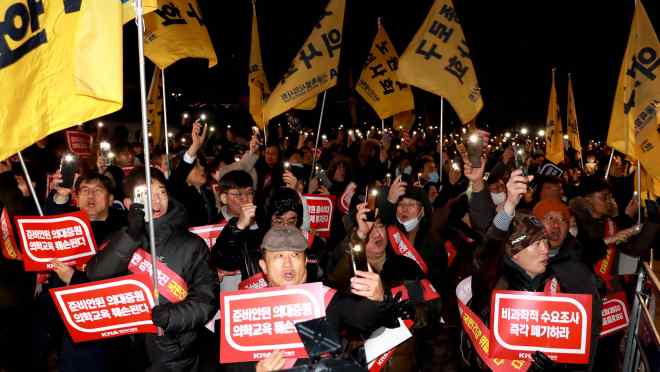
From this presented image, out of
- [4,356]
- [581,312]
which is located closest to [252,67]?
[4,356]

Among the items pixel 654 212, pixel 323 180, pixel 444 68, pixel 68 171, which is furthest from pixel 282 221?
pixel 323 180

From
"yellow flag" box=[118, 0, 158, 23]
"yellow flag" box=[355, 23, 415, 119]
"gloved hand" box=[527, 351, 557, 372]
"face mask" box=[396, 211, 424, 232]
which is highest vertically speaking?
"yellow flag" box=[118, 0, 158, 23]

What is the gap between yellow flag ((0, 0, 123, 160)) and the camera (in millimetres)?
2986

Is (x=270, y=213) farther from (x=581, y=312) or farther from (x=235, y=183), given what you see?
(x=581, y=312)

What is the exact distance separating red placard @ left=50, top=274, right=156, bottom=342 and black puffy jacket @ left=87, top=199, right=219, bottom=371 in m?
0.10

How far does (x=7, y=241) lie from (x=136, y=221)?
2345 mm

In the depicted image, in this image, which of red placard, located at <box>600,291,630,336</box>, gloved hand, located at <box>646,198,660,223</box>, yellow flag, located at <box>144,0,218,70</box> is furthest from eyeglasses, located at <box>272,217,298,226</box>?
yellow flag, located at <box>144,0,218,70</box>

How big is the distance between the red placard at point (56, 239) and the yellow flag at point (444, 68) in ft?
13.9

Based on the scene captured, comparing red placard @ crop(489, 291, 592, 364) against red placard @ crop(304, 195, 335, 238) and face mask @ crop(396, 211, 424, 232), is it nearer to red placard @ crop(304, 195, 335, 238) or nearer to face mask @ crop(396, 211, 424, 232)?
face mask @ crop(396, 211, 424, 232)

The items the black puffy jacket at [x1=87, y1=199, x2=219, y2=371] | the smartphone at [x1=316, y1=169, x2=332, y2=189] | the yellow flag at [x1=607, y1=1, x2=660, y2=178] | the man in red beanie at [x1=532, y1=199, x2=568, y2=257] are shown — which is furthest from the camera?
the smartphone at [x1=316, y1=169, x2=332, y2=189]

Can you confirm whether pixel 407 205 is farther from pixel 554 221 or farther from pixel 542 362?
pixel 542 362

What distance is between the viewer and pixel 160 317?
10.6 feet

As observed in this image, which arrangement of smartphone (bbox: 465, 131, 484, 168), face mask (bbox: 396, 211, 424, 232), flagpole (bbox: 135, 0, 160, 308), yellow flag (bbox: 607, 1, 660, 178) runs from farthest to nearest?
yellow flag (bbox: 607, 1, 660, 178)
face mask (bbox: 396, 211, 424, 232)
smartphone (bbox: 465, 131, 484, 168)
flagpole (bbox: 135, 0, 160, 308)

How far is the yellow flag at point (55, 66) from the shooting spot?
9.80 ft
